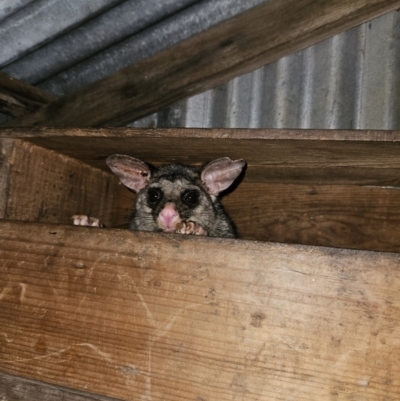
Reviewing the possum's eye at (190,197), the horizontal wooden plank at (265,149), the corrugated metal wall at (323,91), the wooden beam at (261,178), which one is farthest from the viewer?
the possum's eye at (190,197)

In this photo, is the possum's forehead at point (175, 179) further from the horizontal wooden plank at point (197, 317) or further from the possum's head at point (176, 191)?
the horizontal wooden plank at point (197, 317)

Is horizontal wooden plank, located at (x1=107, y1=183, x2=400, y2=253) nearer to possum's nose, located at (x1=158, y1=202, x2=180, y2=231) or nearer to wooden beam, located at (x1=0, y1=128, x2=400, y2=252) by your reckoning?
wooden beam, located at (x1=0, y1=128, x2=400, y2=252)

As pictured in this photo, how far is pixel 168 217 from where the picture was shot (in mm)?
2924

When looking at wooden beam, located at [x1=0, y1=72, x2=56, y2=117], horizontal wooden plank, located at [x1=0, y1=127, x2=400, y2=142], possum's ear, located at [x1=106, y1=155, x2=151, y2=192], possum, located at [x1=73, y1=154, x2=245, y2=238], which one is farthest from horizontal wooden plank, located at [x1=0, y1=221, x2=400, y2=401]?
wooden beam, located at [x1=0, y1=72, x2=56, y2=117]

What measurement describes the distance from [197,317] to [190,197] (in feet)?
5.06

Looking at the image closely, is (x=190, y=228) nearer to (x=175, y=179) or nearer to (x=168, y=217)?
(x=168, y=217)

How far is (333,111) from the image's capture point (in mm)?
3188

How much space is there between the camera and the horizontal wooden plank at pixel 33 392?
1916 millimetres

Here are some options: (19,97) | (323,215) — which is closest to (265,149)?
(323,215)

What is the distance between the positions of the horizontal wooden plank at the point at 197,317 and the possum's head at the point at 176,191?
3.66ft

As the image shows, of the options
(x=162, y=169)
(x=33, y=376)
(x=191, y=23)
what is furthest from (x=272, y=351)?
(x=191, y=23)

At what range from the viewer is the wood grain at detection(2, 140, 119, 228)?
2650 millimetres

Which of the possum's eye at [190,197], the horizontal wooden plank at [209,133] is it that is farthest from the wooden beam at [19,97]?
the possum's eye at [190,197]


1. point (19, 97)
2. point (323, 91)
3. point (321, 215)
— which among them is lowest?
point (321, 215)
